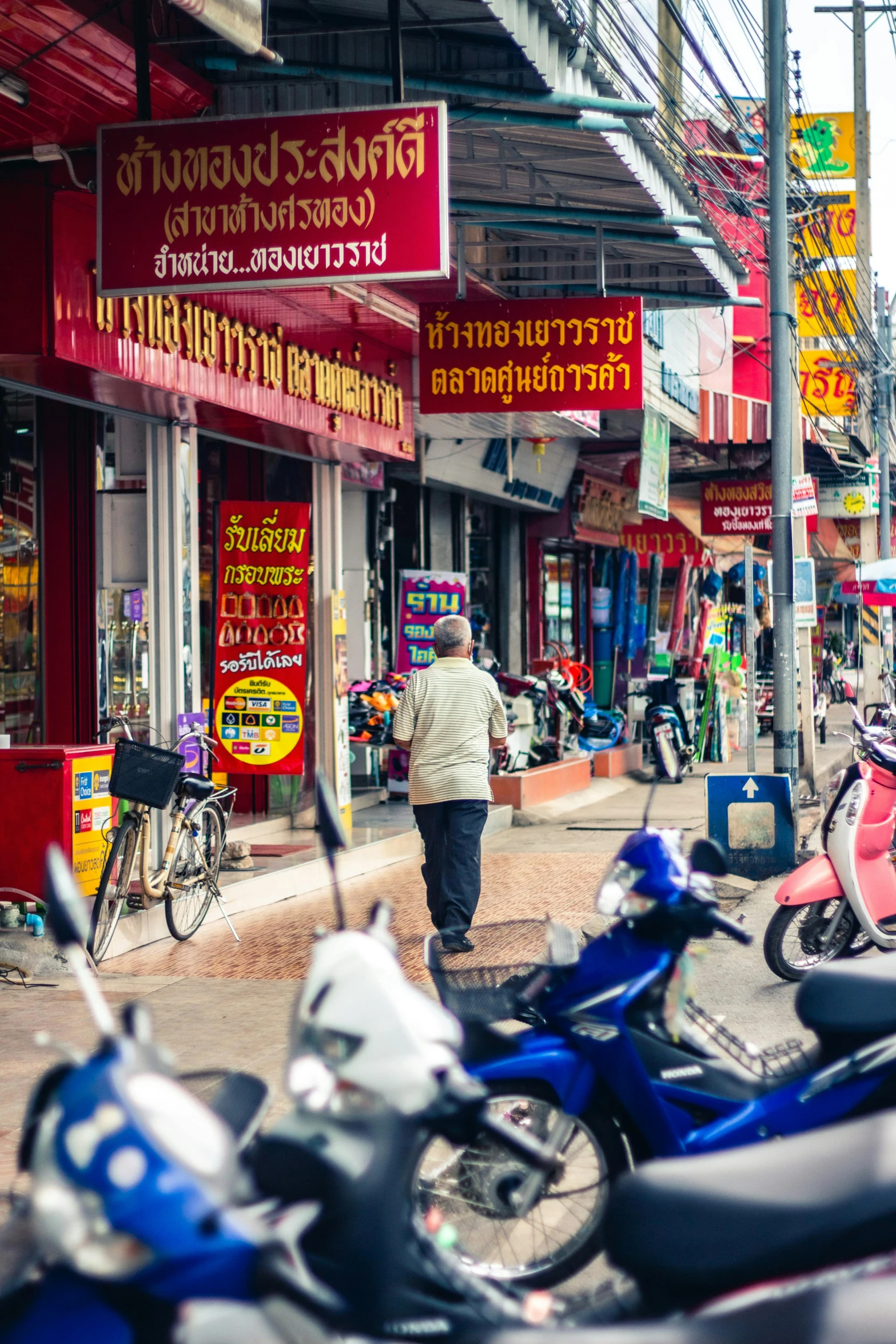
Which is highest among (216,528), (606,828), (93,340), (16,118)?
(16,118)

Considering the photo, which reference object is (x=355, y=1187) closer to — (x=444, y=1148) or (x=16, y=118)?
(x=444, y=1148)

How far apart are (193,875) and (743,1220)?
21.6 ft

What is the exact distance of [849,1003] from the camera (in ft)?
12.6

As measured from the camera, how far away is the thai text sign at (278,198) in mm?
6461

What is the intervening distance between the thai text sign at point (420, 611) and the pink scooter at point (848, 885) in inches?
333

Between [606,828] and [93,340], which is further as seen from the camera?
[606,828]

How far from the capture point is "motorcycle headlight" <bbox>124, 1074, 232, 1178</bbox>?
7.15 feet

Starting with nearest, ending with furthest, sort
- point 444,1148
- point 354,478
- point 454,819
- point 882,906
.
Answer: point 444,1148
point 882,906
point 454,819
point 354,478

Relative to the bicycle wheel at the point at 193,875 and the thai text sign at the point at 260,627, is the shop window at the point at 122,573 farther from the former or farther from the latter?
the bicycle wheel at the point at 193,875

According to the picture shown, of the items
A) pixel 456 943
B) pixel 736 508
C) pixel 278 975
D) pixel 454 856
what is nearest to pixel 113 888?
pixel 278 975

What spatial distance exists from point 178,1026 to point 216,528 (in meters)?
4.94

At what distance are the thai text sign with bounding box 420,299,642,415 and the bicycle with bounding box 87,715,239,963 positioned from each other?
3.04 m

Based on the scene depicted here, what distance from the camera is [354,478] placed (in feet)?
46.4

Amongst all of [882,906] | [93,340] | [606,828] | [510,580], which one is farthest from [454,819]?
[510,580]
